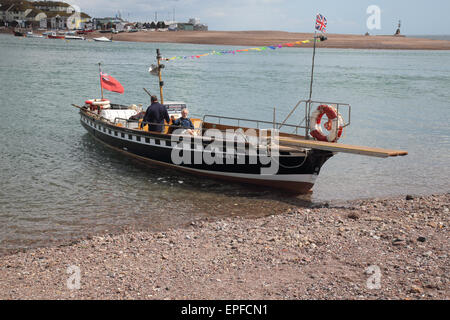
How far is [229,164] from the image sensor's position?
15.9m

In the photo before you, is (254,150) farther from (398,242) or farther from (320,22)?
(398,242)

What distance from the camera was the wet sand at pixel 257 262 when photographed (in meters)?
7.77

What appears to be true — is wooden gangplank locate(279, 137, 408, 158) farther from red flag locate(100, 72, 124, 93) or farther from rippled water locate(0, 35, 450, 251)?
red flag locate(100, 72, 124, 93)

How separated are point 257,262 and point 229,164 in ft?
23.5

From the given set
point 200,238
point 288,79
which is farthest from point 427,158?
point 288,79

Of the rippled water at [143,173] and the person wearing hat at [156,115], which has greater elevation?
the person wearing hat at [156,115]

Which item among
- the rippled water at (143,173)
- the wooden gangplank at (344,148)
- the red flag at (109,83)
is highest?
the red flag at (109,83)

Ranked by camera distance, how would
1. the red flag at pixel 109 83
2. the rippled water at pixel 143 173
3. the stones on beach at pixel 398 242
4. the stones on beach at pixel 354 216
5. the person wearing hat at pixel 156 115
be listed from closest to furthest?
the stones on beach at pixel 398 242
the stones on beach at pixel 354 216
the rippled water at pixel 143 173
the person wearing hat at pixel 156 115
the red flag at pixel 109 83

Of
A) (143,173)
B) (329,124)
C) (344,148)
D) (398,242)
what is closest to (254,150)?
(329,124)

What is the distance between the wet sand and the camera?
7.77m

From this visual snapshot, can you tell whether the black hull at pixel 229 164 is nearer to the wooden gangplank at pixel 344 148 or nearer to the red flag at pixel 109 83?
the wooden gangplank at pixel 344 148

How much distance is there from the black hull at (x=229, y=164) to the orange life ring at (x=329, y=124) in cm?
69

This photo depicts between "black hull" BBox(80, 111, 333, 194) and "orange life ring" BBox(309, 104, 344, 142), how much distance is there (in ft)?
2.25

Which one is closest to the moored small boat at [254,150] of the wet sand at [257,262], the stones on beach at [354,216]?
the stones on beach at [354,216]
